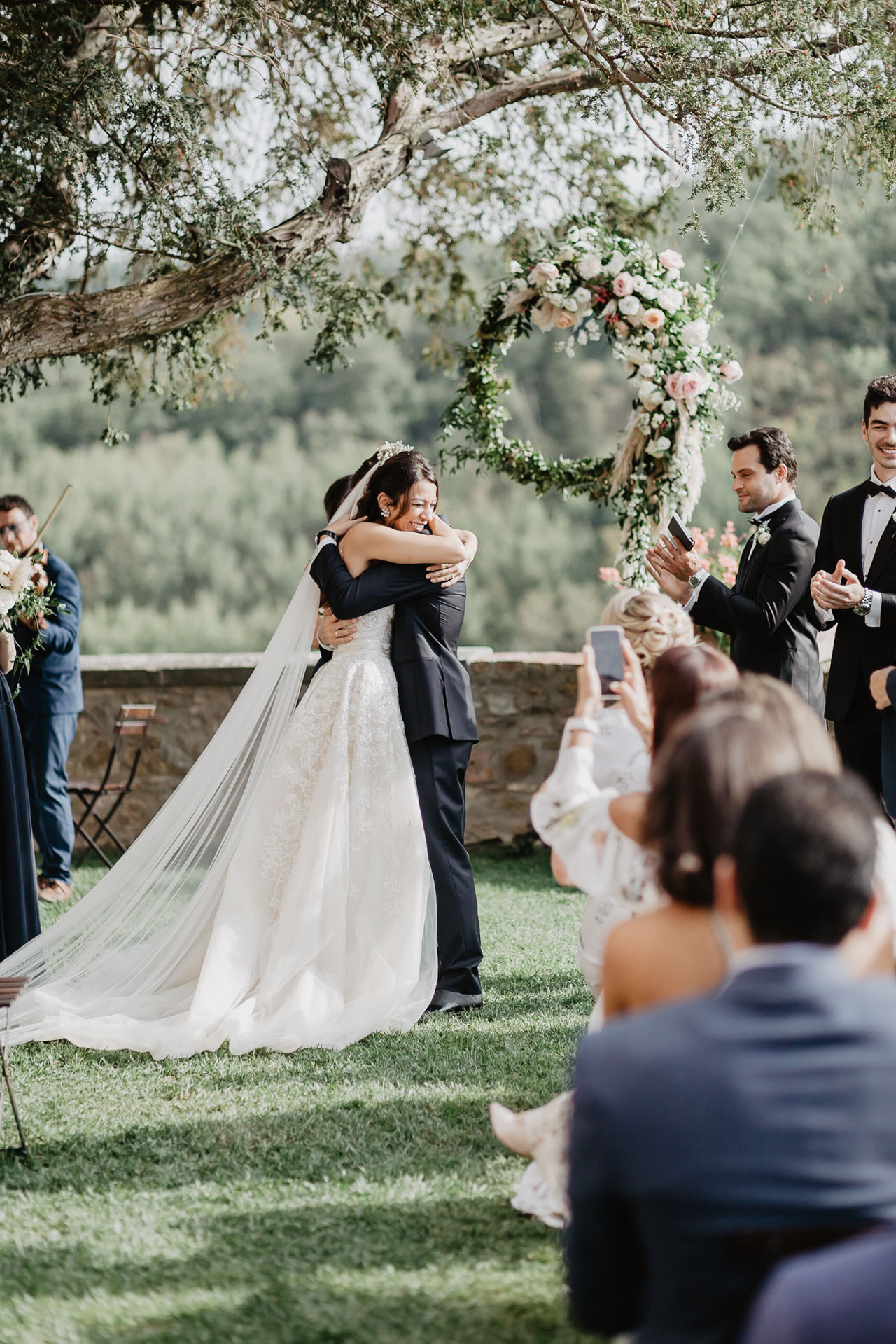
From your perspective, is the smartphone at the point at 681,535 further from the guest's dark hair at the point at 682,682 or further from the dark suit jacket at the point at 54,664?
the dark suit jacket at the point at 54,664

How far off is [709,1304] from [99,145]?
4520 mm

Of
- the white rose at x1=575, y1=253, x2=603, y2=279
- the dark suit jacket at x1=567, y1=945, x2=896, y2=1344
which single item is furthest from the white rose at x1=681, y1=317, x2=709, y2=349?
the dark suit jacket at x1=567, y1=945, x2=896, y2=1344

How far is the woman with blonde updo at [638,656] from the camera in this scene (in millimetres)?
2703

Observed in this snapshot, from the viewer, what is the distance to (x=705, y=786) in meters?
1.41

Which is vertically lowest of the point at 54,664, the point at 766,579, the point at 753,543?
the point at 54,664

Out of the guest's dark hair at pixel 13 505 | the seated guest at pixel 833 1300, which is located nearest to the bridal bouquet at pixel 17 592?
the guest's dark hair at pixel 13 505

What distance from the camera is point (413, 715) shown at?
13.5 feet

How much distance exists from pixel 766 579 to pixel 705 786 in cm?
276

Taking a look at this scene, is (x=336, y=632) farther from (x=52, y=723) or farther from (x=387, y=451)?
(x=52, y=723)

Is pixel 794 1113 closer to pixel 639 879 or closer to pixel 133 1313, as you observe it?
pixel 639 879

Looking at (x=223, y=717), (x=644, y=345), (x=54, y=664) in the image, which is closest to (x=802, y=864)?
(x=644, y=345)

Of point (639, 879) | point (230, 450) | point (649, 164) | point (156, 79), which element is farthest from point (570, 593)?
point (639, 879)

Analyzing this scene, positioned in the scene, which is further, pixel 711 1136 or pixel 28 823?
pixel 28 823

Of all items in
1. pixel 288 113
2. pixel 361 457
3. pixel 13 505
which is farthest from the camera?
pixel 361 457
